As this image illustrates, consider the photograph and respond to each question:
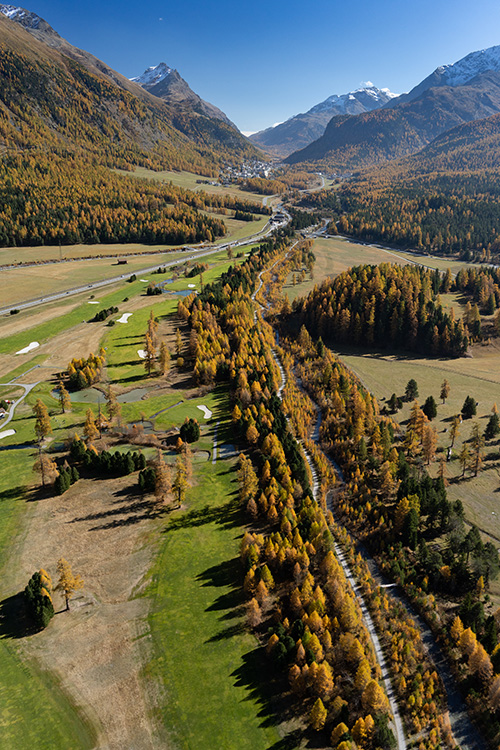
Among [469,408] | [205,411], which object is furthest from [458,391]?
[205,411]

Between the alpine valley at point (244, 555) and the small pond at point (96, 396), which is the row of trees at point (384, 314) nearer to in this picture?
the alpine valley at point (244, 555)

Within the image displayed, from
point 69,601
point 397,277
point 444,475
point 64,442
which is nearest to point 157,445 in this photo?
point 64,442

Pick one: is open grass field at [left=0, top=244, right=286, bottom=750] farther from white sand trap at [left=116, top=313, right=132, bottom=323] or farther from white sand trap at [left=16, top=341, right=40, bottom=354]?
white sand trap at [left=116, top=313, right=132, bottom=323]

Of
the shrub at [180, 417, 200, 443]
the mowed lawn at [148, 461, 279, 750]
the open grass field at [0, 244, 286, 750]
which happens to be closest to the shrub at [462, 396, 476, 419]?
the open grass field at [0, 244, 286, 750]

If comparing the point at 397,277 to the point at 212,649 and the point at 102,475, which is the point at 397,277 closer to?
the point at 102,475


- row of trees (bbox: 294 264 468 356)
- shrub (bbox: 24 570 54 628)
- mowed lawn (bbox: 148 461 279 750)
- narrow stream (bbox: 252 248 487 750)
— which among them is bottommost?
narrow stream (bbox: 252 248 487 750)

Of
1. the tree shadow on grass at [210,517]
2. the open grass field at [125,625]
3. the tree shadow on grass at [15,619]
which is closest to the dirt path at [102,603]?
the open grass field at [125,625]
